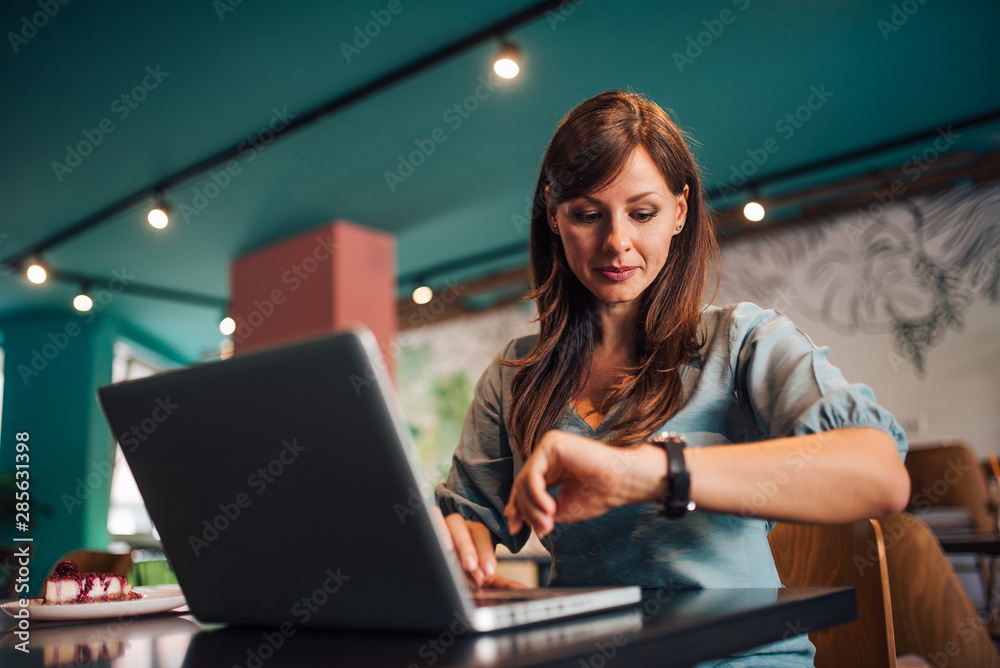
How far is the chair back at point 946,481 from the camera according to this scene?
3477 millimetres

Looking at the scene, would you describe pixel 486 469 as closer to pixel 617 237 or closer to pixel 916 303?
pixel 617 237

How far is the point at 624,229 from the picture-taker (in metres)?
1.08

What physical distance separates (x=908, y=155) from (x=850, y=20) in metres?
1.82

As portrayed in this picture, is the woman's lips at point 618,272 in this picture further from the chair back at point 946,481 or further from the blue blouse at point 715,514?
the chair back at point 946,481

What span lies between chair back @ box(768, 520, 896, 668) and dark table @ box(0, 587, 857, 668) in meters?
0.39

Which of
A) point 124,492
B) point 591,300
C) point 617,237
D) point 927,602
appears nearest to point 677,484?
point 617,237

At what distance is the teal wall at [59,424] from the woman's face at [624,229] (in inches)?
299

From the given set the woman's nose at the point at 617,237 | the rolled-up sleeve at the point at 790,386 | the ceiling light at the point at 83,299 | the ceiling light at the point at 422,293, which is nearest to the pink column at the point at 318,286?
the ceiling light at the point at 422,293

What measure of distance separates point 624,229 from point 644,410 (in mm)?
258

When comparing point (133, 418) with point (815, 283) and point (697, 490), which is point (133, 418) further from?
point (815, 283)

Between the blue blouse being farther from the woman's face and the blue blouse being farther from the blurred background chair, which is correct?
the blurred background chair

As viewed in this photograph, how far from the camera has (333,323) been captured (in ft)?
16.9

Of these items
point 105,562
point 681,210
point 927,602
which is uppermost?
point 681,210

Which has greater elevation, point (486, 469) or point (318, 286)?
point (318, 286)
